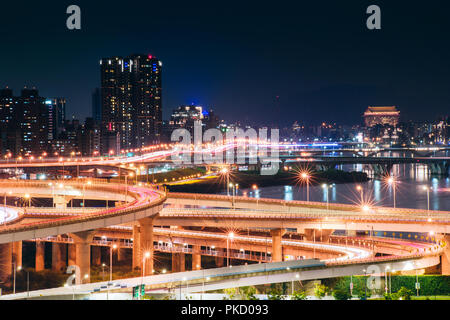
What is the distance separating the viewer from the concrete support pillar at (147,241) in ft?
70.9

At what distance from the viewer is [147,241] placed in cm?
2227

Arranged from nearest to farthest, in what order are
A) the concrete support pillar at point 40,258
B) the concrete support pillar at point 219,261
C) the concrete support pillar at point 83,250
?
the concrete support pillar at point 83,250, the concrete support pillar at point 219,261, the concrete support pillar at point 40,258

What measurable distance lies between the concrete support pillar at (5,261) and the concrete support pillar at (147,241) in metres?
6.84

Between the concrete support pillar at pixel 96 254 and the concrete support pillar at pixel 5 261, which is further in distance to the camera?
the concrete support pillar at pixel 96 254

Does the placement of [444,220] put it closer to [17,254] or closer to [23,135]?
[17,254]

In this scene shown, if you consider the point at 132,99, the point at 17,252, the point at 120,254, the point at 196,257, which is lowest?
the point at 120,254

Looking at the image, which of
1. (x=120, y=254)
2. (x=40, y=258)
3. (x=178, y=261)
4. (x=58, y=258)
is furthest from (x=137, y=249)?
(x=40, y=258)

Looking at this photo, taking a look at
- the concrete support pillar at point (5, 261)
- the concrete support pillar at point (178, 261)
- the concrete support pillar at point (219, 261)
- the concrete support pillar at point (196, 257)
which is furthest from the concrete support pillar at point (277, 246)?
the concrete support pillar at point (5, 261)

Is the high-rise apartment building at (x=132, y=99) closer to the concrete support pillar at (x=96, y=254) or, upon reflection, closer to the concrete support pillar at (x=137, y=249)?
the concrete support pillar at (x=96, y=254)

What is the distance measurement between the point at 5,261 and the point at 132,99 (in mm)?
97748

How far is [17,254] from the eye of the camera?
87.0 ft

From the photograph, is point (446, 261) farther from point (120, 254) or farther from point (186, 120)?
point (186, 120)

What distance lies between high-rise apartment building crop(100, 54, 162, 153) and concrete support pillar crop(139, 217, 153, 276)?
8875 cm
